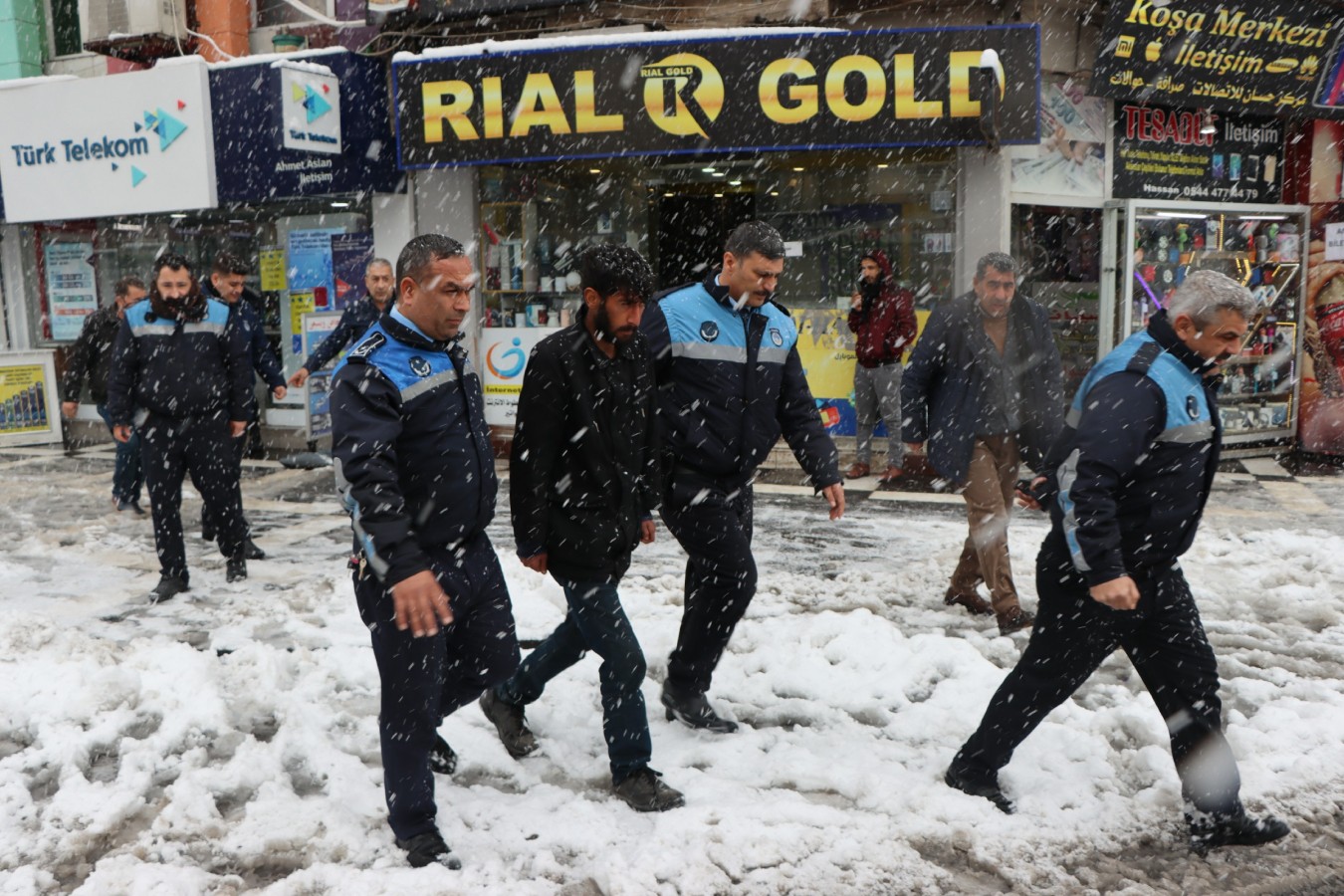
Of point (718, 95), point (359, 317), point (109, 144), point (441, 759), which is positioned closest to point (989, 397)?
point (441, 759)

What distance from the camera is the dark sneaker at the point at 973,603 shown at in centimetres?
645

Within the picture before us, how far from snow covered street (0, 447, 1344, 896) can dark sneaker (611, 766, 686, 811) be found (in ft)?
0.18

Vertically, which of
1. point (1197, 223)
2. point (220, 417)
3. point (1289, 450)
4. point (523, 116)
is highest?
point (523, 116)

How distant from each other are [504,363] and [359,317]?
321cm

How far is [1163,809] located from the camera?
4.06m

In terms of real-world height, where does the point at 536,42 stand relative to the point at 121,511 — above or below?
above

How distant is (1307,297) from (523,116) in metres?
8.71

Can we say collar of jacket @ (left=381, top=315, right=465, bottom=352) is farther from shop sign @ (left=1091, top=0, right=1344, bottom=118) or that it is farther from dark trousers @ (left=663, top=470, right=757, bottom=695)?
shop sign @ (left=1091, top=0, right=1344, bottom=118)

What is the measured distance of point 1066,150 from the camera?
11.2m

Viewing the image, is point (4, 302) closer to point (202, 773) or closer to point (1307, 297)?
point (202, 773)

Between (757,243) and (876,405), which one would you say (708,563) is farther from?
(876,405)

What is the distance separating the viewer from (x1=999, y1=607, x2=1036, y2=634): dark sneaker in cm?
606

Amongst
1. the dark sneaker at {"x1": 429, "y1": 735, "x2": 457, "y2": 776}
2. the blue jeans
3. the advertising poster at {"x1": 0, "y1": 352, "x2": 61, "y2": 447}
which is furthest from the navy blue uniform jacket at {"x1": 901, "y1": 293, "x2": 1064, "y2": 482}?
the advertising poster at {"x1": 0, "y1": 352, "x2": 61, "y2": 447}

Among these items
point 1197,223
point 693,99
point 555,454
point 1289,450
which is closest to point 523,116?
point 693,99
